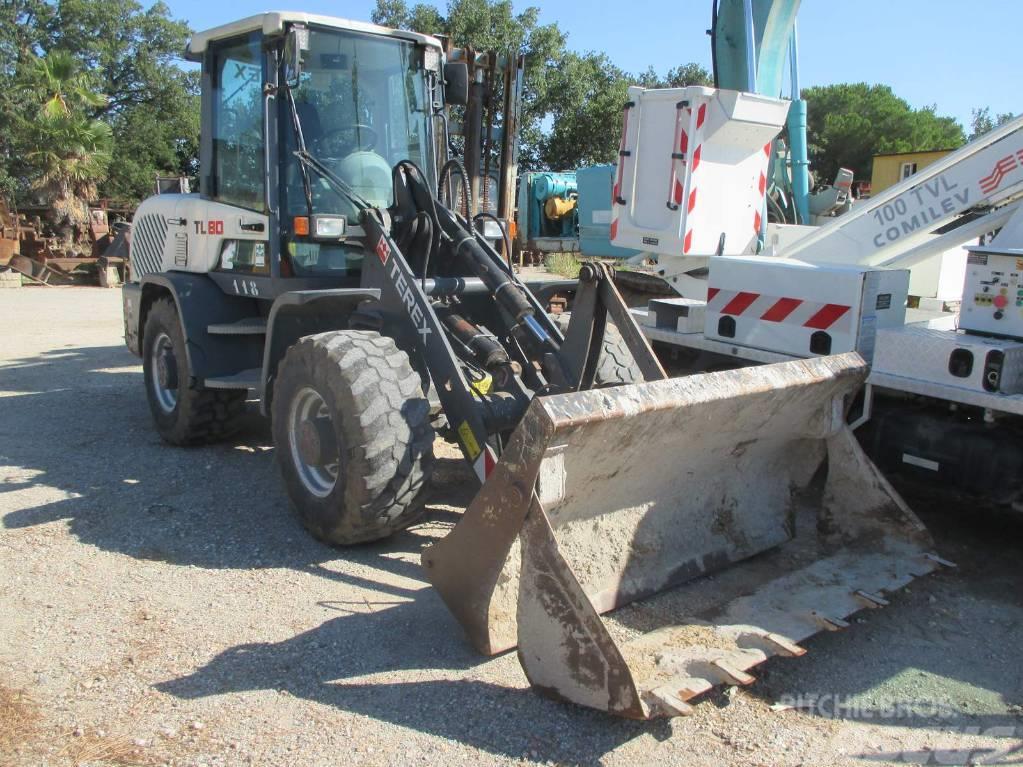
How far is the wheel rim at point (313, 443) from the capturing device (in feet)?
14.8

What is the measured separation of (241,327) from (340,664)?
2.97 m

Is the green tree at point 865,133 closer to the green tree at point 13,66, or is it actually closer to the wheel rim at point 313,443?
the green tree at point 13,66

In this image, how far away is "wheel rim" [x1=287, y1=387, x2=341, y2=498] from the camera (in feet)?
14.8

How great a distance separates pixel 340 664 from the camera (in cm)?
346

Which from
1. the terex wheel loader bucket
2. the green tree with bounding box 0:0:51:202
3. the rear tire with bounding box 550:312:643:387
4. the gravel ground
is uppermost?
the green tree with bounding box 0:0:51:202

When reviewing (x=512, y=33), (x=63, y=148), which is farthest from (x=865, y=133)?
(x=63, y=148)

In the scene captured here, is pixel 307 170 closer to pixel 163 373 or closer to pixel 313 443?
pixel 313 443

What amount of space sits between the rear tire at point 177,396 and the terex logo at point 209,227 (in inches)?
22.4

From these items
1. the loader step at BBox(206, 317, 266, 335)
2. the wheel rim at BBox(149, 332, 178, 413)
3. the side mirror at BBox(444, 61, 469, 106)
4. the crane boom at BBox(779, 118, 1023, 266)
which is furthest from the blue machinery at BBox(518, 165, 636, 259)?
the loader step at BBox(206, 317, 266, 335)

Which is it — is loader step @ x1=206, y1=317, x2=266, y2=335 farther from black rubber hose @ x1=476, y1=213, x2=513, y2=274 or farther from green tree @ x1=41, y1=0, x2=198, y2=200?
green tree @ x1=41, y1=0, x2=198, y2=200

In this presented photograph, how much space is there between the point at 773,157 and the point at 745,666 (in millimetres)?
6198

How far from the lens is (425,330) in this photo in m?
4.52

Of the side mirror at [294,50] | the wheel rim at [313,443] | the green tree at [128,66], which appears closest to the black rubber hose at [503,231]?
the side mirror at [294,50]

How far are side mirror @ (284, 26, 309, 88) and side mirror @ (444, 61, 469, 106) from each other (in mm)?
1048
